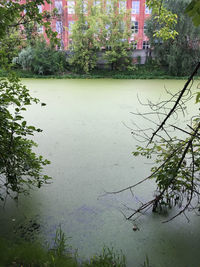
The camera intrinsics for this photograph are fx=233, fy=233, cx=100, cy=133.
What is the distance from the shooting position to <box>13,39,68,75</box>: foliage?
25.2 ft

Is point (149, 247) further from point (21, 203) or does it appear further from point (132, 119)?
point (132, 119)

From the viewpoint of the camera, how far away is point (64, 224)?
126 centimetres

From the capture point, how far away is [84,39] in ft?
27.7

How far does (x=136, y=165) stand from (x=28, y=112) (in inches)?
78.9

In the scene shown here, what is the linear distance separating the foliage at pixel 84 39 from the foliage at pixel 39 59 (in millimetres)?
689

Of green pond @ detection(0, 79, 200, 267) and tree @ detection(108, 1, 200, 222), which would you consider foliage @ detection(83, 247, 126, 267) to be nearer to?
green pond @ detection(0, 79, 200, 267)

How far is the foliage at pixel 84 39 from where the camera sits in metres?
8.27

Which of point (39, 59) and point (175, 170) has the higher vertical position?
point (39, 59)

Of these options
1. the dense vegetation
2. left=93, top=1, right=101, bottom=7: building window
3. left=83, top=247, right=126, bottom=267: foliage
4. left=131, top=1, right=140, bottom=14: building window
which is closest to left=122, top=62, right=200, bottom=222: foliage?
left=83, top=247, right=126, bottom=267: foliage

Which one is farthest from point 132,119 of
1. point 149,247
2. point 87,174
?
point 149,247

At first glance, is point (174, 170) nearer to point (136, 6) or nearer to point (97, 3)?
point (97, 3)

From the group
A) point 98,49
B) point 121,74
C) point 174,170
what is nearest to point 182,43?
point 121,74

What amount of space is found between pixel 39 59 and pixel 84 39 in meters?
1.90

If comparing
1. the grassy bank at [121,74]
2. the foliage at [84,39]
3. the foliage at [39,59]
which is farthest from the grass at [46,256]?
the foliage at [84,39]
